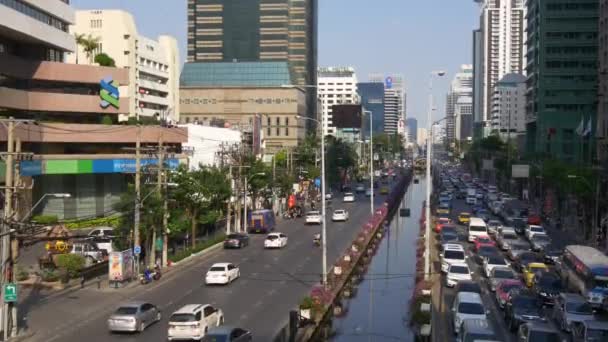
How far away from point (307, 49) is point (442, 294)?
157 meters

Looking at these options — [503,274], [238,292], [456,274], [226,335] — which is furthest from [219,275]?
[226,335]

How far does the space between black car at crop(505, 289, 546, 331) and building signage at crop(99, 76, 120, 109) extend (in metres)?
50.4

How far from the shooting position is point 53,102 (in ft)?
233

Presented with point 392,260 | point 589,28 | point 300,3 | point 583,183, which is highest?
point 300,3

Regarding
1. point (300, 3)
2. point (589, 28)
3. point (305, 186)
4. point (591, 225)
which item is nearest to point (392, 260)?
point (591, 225)

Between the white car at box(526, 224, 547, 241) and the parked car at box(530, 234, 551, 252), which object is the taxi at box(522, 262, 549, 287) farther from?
the white car at box(526, 224, 547, 241)

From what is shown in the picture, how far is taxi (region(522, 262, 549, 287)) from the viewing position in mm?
39969

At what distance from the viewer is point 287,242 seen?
194 feet

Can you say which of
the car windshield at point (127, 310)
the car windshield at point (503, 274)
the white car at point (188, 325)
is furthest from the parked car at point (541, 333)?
the car windshield at point (503, 274)

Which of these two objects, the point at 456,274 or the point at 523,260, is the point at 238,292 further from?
the point at 523,260

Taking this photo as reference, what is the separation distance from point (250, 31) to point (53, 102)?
116 metres

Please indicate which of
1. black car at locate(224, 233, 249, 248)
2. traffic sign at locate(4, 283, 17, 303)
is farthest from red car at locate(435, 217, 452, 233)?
traffic sign at locate(4, 283, 17, 303)

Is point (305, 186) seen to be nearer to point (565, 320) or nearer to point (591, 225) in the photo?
point (591, 225)

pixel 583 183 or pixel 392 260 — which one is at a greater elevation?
pixel 583 183
